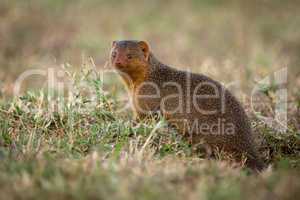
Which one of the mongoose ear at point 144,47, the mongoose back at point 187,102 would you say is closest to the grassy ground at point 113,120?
the mongoose back at point 187,102

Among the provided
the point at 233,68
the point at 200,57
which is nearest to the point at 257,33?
the point at 200,57

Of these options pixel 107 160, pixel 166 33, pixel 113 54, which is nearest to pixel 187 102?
pixel 113 54

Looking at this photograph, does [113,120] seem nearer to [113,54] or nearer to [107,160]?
[113,54]

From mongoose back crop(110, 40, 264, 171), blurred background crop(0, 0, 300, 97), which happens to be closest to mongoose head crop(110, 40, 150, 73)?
mongoose back crop(110, 40, 264, 171)

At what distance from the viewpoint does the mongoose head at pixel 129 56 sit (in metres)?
4.98

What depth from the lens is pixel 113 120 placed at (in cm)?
511

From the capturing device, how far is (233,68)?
7648 millimetres

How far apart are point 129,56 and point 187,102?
715 mm

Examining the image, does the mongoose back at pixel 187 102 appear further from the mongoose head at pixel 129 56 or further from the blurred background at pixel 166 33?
the blurred background at pixel 166 33

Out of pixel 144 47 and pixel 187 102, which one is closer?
pixel 187 102

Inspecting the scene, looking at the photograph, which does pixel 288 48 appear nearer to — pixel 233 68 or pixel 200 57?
pixel 200 57

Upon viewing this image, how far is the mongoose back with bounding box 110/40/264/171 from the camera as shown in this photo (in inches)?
181

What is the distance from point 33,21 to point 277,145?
6.39m

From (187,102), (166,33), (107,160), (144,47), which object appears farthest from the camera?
(166,33)
